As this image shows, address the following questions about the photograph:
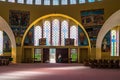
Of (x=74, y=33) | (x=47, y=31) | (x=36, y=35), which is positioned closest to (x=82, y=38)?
(x=74, y=33)

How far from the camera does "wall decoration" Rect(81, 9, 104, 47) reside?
30.9m

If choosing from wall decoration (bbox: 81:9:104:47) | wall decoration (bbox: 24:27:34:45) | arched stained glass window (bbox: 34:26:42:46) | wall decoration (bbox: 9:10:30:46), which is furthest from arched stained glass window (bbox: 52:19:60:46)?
wall decoration (bbox: 81:9:104:47)

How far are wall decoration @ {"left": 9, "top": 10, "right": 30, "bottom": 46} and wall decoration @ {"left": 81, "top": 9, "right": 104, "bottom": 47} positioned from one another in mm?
7186

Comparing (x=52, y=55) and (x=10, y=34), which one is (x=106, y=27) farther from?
(x=10, y=34)

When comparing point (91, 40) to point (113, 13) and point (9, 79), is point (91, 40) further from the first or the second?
point (9, 79)

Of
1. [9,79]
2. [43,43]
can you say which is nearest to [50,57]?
[43,43]

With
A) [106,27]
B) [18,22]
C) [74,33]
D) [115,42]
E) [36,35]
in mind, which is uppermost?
[18,22]

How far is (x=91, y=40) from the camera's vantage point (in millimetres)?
32156

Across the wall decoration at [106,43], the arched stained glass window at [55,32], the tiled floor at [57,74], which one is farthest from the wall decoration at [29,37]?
the tiled floor at [57,74]

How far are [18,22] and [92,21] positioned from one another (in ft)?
30.2

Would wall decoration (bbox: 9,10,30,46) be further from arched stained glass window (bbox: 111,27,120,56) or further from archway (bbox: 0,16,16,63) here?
arched stained glass window (bbox: 111,27,120,56)

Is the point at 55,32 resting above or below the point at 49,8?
below

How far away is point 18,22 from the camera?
1280 inches

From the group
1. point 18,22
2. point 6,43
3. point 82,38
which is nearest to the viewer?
point 18,22
